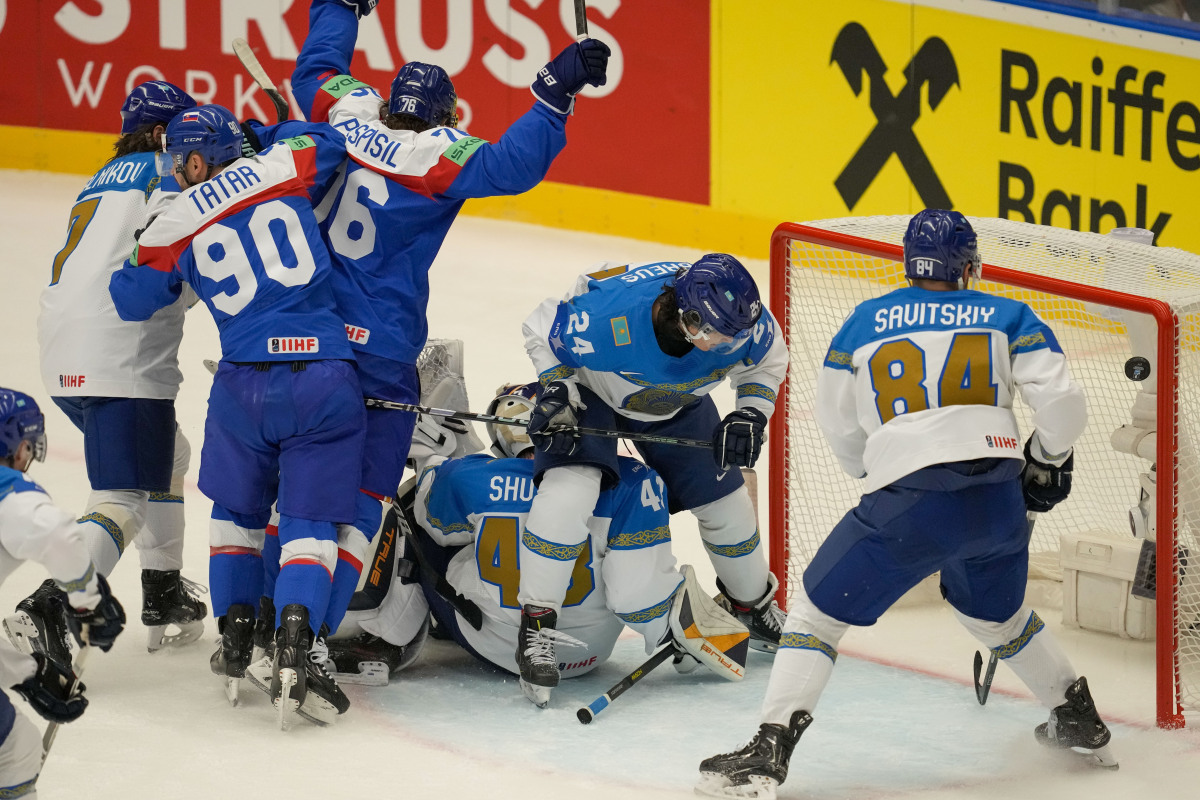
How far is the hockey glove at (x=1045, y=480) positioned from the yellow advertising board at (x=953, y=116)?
4.70 metres

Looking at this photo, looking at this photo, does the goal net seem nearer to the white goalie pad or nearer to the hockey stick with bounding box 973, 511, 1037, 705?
the hockey stick with bounding box 973, 511, 1037, 705

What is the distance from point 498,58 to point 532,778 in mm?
5543

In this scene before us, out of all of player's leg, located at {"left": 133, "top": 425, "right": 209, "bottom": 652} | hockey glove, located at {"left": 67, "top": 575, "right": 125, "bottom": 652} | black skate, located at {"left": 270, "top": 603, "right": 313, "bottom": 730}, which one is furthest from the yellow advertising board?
hockey glove, located at {"left": 67, "top": 575, "right": 125, "bottom": 652}

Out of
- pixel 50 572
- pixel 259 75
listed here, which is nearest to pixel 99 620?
pixel 50 572

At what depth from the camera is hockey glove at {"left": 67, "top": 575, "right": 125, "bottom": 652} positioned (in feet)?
9.11

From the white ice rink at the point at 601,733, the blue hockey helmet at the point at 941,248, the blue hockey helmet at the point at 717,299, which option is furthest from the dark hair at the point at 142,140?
the blue hockey helmet at the point at 941,248

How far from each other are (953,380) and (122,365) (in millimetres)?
2020

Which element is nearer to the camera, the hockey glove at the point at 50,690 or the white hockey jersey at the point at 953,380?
the hockey glove at the point at 50,690

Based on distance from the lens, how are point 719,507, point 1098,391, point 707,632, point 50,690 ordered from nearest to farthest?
point 50,690 < point 707,632 < point 719,507 < point 1098,391

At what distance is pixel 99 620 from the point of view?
9.14ft

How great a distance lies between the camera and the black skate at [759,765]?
3266 mm

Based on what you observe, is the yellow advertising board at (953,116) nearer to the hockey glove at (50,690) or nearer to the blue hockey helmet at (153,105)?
the blue hockey helmet at (153,105)

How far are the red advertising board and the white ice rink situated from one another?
3843 mm

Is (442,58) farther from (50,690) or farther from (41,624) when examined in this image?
(50,690)
